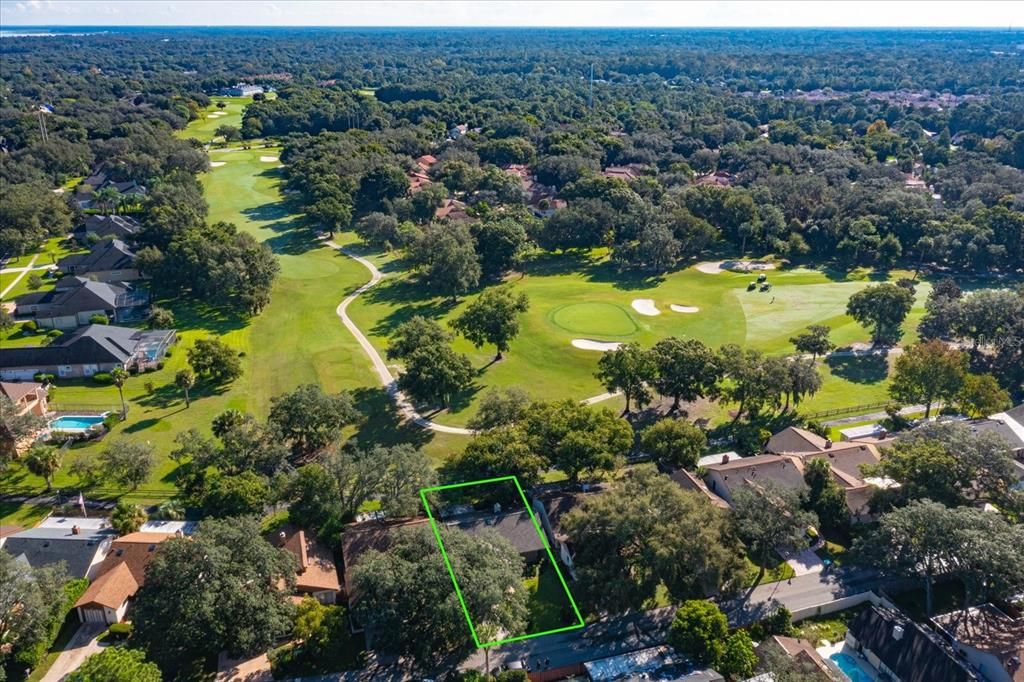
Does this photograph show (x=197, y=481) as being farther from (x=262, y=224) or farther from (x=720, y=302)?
(x=262, y=224)

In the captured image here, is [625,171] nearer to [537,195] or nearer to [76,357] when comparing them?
[537,195]

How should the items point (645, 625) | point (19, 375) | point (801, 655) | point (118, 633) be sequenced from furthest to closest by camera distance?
point (19, 375)
point (645, 625)
point (118, 633)
point (801, 655)

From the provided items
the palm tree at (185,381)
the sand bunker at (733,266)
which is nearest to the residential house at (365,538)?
the palm tree at (185,381)

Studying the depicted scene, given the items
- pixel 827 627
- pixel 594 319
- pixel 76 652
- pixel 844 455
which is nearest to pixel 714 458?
pixel 844 455

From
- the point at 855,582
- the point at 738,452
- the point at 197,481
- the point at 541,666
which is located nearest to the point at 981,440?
the point at 855,582

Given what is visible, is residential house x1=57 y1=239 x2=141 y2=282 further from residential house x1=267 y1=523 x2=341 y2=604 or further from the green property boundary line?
the green property boundary line

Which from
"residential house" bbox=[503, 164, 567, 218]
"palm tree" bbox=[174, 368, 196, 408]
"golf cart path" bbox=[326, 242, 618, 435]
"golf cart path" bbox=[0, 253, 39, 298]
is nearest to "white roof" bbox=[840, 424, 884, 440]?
"golf cart path" bbox=[326, 242, 618, 435]
